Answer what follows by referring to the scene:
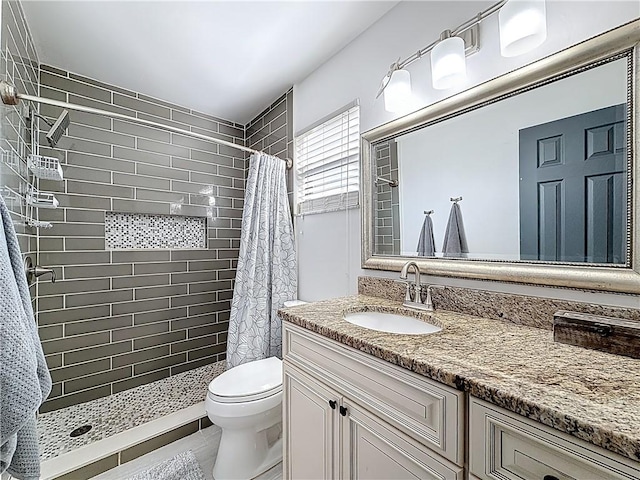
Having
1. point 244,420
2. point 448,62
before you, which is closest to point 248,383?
point 244,420

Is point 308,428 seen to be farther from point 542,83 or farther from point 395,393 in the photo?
point 542,83

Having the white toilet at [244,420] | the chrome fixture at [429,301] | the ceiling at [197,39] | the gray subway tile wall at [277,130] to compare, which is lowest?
the white toilet at [244,420]

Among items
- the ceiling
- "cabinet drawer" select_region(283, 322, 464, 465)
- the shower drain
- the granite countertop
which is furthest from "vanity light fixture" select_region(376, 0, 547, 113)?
the shower drain

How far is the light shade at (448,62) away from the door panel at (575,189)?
1.14ft

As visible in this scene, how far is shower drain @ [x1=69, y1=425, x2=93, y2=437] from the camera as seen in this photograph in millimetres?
1698

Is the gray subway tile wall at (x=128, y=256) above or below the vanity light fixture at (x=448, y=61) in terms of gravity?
below

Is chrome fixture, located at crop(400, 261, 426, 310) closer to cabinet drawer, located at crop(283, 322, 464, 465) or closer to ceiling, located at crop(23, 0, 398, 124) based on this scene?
cabinet drawer, located at crop(283, 322, 464, 465)

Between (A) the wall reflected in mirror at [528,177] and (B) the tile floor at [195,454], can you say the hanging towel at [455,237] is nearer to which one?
(A) the wall reflected in mirror at [528,177]

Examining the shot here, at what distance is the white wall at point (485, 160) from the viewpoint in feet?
3.06

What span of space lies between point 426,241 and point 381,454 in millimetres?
891

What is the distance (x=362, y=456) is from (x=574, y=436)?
1.96ft

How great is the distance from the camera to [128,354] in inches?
87.6

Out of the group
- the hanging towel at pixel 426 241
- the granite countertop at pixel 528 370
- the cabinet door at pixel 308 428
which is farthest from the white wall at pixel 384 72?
the cabinet door at pixel 308 428

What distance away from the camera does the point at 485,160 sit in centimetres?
118
